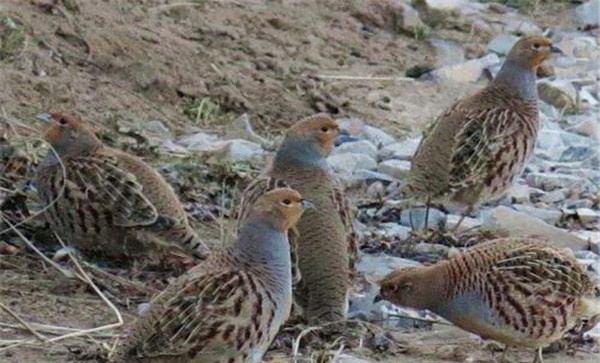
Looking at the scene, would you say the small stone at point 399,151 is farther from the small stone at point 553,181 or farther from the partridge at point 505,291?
the partridge at point 505,291

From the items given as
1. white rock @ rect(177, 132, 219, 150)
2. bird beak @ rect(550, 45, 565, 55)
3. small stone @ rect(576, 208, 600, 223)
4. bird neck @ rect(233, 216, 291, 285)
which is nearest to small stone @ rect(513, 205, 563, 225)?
small stone @ rect(576, 208, 600, 223)

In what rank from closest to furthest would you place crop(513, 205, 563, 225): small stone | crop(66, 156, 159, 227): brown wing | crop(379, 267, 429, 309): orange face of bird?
crop(379, 267, 429, 309): orange face of bird
crop(66, 156, 159, 227): brown wing
crop(513, 205, 563, 225): small stone

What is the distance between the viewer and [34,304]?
25.0 ft

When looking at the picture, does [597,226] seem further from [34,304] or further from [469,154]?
[34,304]

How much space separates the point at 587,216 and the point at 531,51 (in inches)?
39.1

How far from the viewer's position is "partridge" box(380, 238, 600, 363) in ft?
24.0

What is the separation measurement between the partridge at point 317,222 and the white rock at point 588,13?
700 cm

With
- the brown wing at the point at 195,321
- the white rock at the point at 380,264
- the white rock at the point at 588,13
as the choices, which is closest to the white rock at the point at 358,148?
the white rock at the point at 380,264

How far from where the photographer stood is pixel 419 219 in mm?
9508

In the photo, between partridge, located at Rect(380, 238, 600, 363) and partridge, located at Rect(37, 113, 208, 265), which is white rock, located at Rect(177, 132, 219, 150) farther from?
partridge, located at Rect(380, 238, 600, 363)

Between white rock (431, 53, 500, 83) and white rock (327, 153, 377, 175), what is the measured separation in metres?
2.38

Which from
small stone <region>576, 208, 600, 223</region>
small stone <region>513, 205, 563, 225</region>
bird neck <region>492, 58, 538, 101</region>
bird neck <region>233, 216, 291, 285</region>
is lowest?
small stone <region>513, 205, 563, 225</region>

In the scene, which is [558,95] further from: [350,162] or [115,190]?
[115,190]

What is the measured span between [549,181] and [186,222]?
300 centimetres
